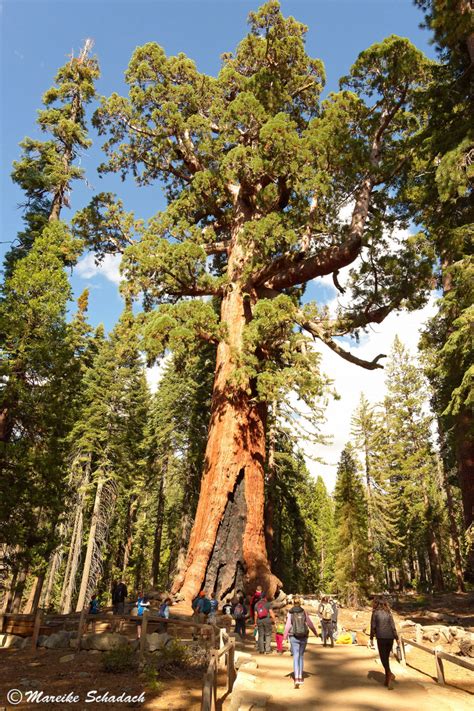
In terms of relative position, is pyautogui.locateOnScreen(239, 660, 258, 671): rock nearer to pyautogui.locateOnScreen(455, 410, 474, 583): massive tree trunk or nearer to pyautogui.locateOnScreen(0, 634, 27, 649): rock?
pyautogui.locateOnScreen(0, 634, 27, 649): rock

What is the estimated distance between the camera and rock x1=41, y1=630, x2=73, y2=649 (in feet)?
36.7

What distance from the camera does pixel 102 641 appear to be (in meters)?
10.1

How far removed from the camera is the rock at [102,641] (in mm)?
9969

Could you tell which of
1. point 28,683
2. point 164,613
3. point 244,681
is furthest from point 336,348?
point 28,683

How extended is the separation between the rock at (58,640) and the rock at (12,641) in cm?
88

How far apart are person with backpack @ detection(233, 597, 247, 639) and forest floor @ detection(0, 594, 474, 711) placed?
46 cm

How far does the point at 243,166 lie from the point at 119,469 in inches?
805

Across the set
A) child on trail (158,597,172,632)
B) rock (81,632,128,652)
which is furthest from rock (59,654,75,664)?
child on trail (158,597,172,632)

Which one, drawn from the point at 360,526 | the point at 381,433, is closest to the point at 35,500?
the point at 360,526

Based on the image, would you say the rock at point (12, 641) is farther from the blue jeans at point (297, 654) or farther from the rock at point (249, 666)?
the blue jeans at point (297, 654)

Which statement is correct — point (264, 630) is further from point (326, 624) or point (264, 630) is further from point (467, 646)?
point (467, 646)

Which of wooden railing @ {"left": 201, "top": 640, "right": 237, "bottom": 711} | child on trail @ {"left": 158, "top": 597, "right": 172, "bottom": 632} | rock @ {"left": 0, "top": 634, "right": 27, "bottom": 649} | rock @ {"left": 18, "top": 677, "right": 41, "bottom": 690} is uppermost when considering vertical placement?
child on trail @ {"left": 158, "top": 597, "right": 172, "bottom": 632}

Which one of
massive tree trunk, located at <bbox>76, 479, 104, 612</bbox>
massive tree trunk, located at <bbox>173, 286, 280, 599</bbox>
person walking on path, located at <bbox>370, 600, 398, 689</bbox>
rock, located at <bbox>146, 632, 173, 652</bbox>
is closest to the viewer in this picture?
person walking on path, located at <bbox>370, 600, 398, 689</bbox>

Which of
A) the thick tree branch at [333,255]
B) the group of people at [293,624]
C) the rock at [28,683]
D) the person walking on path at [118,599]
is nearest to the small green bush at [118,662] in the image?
the rock at [28,683]
